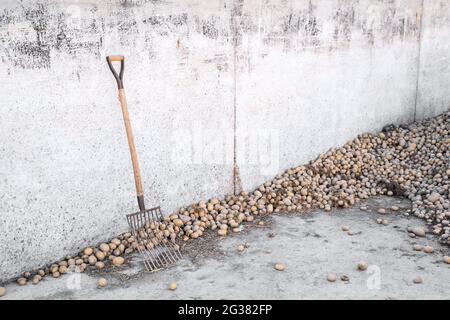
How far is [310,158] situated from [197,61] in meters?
1.98

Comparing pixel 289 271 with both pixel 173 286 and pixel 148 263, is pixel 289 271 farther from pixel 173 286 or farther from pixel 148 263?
pixel 148 263

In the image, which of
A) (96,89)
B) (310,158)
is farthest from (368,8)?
(96,89)

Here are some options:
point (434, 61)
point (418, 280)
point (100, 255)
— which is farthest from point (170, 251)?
point (434, 61)

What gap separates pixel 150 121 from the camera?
4.39m

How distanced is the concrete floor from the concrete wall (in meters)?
0.61

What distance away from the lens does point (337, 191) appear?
5.41 meters

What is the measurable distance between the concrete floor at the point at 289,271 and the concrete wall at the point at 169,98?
606 mm

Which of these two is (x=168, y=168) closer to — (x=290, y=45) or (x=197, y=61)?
(x=197, y=61)

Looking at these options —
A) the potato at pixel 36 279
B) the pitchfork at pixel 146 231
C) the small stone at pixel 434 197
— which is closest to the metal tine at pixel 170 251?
the pitchfork at pixel 146 231

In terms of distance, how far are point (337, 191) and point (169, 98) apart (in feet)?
7.06

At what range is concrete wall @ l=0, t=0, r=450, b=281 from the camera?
369 centimetres

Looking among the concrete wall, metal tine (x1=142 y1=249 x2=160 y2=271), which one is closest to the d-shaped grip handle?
the concrete wall

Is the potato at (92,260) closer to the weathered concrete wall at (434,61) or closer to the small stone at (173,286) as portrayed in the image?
the small stone at (173,286)

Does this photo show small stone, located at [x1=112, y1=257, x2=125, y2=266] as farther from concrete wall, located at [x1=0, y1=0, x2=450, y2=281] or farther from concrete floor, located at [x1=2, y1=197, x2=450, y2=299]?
concrete wall, located at [x1=0, y1=0, x2=450, y2=281]
